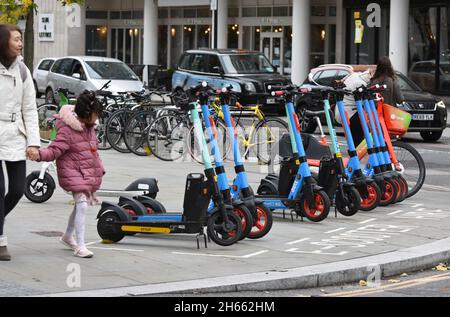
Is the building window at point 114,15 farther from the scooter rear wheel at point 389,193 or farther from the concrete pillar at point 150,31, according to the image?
the scooter rear wheel at point 389,193

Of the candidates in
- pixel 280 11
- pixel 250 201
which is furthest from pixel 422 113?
pixel 280 11

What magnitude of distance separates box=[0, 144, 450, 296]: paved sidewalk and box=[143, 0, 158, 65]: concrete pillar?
1375 inches

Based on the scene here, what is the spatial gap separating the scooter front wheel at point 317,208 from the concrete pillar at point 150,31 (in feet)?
121

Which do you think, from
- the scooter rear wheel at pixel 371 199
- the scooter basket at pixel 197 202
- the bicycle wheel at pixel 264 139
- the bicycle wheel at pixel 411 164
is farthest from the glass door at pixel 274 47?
the scooter basket at pixel 197 202

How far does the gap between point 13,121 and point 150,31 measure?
3901cm

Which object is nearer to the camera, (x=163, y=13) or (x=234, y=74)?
(x=234, y=74)

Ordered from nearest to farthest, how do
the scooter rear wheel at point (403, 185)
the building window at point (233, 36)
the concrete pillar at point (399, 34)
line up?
the scooter rear wheel at point (403, 185) < the concrete pillar at point (399, 34) < the building window at point (233, 36)

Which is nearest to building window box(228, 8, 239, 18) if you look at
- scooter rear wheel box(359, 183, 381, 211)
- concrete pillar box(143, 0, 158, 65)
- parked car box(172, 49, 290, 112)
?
concrete pillar box(143, 0, 158, 65)

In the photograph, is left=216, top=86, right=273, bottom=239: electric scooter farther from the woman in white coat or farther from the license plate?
the license plate

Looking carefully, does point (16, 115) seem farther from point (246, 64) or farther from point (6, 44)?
point (246, 64)

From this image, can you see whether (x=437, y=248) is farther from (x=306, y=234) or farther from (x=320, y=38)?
(x=320, y=38)

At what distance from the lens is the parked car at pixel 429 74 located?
118 feet

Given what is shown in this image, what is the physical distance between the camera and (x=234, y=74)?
30.1 metres

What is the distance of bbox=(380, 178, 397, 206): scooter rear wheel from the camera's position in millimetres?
12570
